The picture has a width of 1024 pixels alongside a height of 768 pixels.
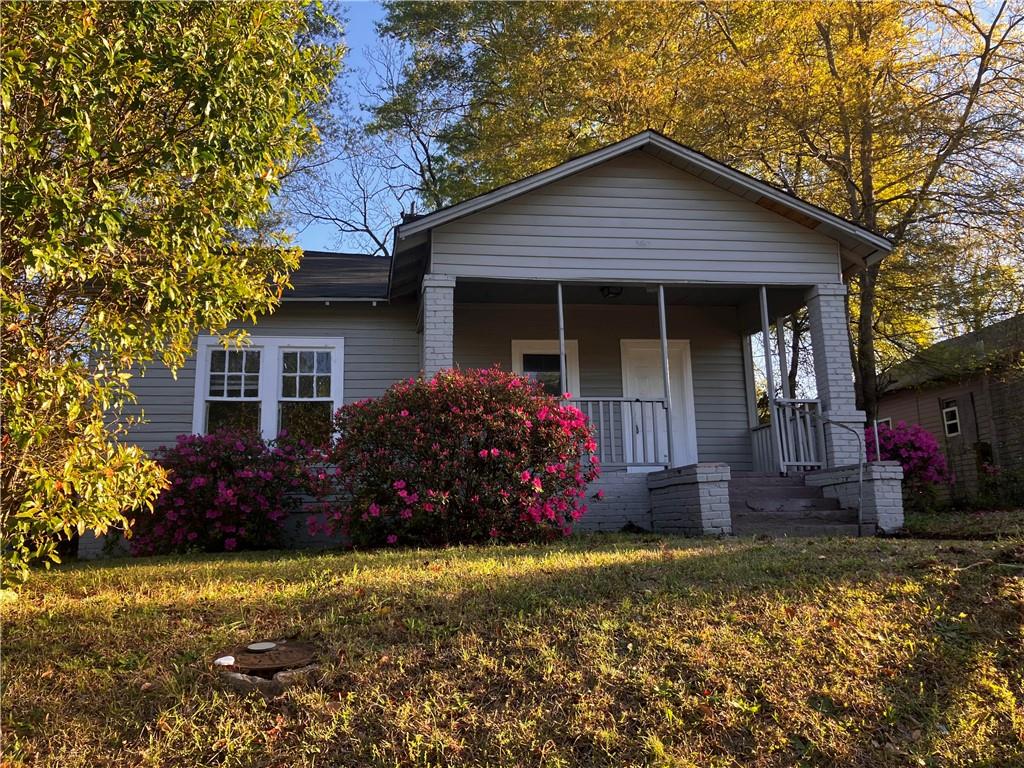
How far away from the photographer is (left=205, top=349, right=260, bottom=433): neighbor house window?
10.8 metres

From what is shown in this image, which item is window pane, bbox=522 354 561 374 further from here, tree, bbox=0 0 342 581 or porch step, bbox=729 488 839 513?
tree, bbox=0 0 342 581

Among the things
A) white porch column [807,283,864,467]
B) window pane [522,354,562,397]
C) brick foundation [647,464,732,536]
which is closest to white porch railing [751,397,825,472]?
white porch column [807,283,864,467]

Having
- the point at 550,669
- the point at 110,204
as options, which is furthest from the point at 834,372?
the point at 110,204

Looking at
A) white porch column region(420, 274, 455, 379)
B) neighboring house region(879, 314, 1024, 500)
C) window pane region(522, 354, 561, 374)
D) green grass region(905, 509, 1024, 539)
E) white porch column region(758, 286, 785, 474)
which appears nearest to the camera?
green grass region(905, 509, 1024, 539)

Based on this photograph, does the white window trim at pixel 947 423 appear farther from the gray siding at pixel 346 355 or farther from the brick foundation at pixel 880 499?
the gray siding at pixel 346 355

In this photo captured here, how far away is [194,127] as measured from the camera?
5.05 m

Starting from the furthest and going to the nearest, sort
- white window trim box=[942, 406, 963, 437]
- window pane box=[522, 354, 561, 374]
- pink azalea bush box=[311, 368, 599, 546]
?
white window trim box=[942, 406, 963, 437]
window pane box=[522, 354, 561, 374]
pink azalea bush box=[311, 368, 599, 546]

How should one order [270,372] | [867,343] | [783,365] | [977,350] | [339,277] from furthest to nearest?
1. [867,343]
2. [977,350]
3. [339,277]
4. [783,365]
5. [270,372]

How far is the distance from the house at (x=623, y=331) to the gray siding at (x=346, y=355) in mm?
22

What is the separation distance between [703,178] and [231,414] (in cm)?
744

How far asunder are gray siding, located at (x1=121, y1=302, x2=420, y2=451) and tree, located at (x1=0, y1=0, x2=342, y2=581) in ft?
18.4

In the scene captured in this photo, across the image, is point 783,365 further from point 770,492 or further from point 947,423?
point 947,423

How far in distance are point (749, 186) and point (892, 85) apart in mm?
6853

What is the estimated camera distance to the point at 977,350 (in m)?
14.1
